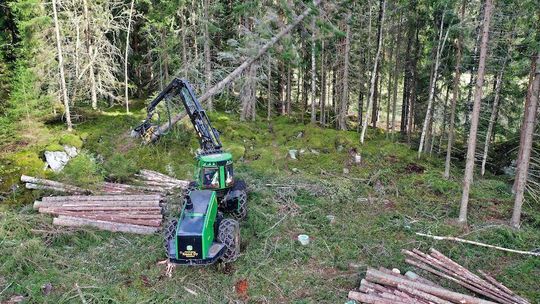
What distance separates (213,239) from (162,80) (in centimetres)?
1708

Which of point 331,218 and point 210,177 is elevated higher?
point 210,177

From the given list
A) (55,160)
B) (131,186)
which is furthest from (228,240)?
(55,160)

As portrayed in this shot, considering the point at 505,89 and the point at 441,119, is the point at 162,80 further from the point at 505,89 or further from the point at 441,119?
the point at 505,89

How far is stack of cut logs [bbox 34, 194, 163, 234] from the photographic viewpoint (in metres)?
9.59

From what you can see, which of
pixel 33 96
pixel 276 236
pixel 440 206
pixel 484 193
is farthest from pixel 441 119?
pixel 33 96

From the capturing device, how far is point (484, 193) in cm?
1413

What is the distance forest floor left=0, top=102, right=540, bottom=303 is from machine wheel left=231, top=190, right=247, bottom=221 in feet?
0.83

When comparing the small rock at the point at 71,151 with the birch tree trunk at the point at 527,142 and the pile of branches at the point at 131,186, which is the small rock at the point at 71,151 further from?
the birch tree trunk at the point at 527,142

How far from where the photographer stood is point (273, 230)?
32.5 feet

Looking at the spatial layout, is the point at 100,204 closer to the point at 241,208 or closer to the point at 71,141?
the point at 241,208

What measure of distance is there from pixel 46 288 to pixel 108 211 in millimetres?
2996

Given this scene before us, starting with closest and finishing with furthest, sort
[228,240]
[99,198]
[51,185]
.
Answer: [228,240] → [99,198] → [51,185]

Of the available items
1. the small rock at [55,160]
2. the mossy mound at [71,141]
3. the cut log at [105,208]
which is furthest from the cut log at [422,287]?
the mossy mound at [71,141]

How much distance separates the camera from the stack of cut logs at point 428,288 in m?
6.94
